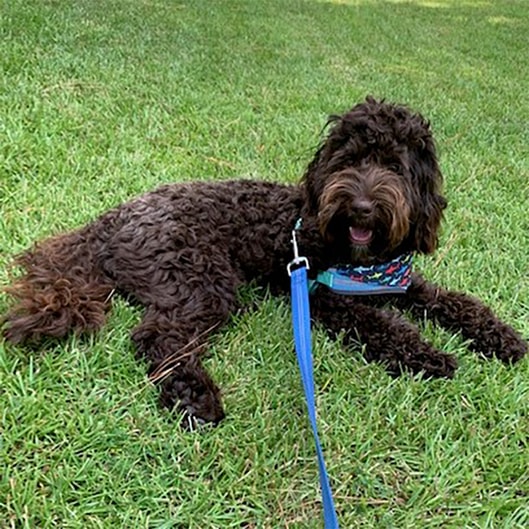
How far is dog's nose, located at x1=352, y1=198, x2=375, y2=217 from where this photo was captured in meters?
3.27

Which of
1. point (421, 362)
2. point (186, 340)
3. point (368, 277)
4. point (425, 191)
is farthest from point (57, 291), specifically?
point (425, 191)

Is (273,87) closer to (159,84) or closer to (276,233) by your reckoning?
(159,84)

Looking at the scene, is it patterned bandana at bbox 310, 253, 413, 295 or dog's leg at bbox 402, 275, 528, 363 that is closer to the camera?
dog's leg at bbox 402, 275, 528, 363

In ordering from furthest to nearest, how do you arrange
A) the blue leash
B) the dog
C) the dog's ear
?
the dog's ear < the dog < the blue leash

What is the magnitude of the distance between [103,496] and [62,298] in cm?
108

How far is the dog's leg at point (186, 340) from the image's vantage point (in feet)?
9.39

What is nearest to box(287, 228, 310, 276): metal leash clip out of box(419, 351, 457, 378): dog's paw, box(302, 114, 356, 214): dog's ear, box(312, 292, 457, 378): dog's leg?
box(302, 114, 356, 214): dog's ear

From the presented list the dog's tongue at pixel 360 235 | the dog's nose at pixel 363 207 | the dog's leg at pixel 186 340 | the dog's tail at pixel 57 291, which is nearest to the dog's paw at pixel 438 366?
the dog's tongue at pixel 360 235

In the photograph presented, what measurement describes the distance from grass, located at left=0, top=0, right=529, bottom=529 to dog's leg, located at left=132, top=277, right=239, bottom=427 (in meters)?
0.08

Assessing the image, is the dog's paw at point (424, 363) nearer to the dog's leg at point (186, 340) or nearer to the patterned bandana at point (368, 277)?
the patterned bandana at point (368, 277)

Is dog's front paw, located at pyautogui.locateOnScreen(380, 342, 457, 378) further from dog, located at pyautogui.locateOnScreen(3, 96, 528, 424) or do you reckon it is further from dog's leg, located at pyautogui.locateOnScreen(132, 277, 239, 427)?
dog's leg, located at pyautogui.locateOnScreen(132, 277, 239, 427)

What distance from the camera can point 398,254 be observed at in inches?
142

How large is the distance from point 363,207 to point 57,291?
1560 mm

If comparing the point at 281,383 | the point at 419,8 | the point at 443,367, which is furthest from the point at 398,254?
the point at 419,8
